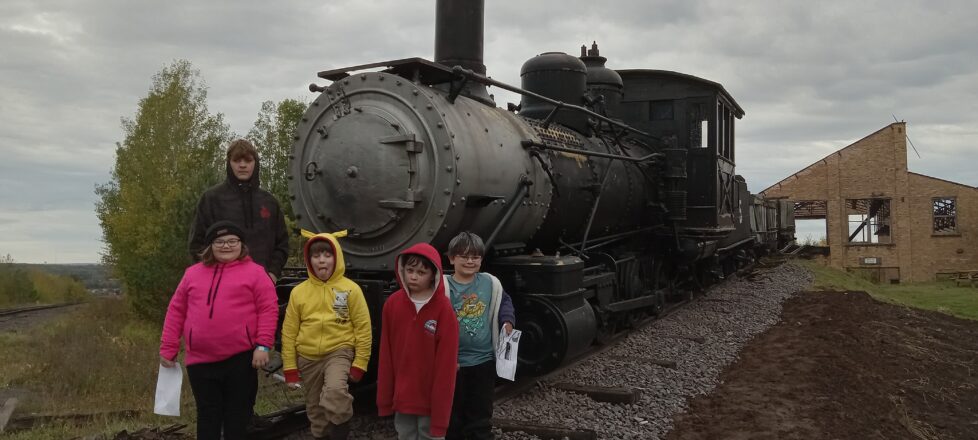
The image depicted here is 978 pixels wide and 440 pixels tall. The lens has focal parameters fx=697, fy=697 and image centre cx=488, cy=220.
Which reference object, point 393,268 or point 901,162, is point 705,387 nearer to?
point 393,268

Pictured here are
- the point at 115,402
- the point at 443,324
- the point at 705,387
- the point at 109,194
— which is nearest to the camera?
the point at 443,324

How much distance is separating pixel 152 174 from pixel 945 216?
2935 centimetres

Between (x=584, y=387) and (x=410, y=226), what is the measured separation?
78.6 inches

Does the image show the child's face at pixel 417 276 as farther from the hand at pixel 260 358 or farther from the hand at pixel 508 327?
the hand at pixel 260 358

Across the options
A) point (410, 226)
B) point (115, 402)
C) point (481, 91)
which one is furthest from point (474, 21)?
point (115, 402)

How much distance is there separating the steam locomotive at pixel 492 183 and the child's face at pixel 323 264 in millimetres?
816

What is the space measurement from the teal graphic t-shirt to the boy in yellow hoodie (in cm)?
52

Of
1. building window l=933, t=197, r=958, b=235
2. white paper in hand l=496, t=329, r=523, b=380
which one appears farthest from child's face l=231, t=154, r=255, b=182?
building window l=933, t=197, r=958, b=235

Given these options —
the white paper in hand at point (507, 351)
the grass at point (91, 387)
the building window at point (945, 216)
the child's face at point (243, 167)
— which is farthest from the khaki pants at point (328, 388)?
the building window at point (945, 216)

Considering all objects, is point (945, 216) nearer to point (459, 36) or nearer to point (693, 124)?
point (693, 124)

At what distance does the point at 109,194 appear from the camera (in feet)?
83.4

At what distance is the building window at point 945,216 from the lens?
26.8 metres

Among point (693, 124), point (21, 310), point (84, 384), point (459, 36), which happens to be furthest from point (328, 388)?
point (21, 310)

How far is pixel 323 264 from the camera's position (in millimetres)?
3709
